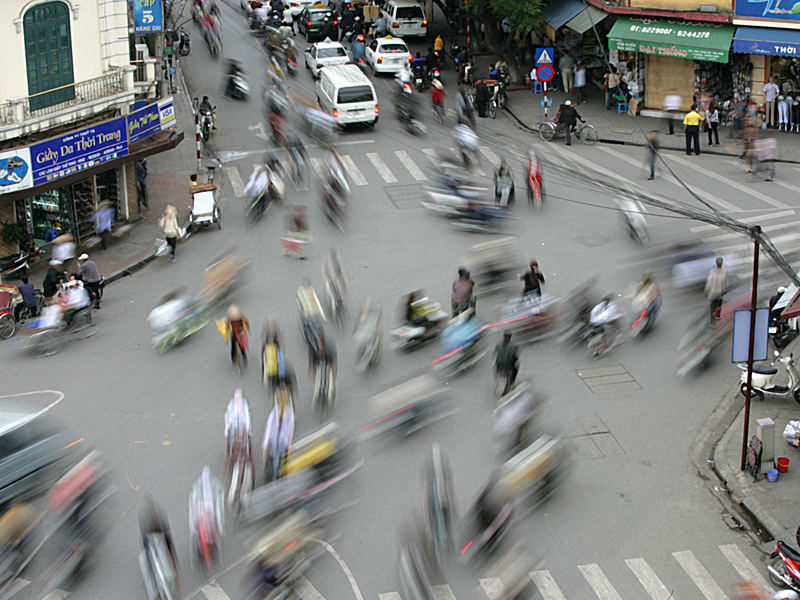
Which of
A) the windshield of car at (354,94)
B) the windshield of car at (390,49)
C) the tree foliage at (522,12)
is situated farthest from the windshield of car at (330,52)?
the windshield of car at (354,94)

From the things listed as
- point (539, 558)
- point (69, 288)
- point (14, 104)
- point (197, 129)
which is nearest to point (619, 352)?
point (539, 558)

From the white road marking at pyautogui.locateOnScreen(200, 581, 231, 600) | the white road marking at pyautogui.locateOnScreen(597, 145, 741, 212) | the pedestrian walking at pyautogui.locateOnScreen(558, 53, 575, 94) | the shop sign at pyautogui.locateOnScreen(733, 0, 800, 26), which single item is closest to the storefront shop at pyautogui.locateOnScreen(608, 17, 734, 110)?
the shop sign at pyautogui.locateOnScreen(733, 0, 800, 26)

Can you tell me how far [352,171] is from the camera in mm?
31156

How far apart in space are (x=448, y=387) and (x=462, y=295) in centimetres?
253

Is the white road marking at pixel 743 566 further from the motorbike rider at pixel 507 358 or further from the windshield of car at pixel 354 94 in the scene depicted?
the windshield of car at pixel 354 94

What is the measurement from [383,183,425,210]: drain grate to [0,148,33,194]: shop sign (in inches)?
386

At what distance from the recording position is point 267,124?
118ft

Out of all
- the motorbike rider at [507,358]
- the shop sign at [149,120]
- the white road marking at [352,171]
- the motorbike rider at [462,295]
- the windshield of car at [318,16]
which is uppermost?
the windshield of car at [318,16]

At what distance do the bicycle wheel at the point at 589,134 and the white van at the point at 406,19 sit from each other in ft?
50.6

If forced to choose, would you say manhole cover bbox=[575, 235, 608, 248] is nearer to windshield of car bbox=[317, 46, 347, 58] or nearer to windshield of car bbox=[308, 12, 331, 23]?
windshield of car bbox=[317, 46, 347, 58]

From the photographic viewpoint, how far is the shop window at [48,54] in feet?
80.1

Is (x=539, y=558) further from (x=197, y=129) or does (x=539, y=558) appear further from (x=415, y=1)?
(x=415, y=1)

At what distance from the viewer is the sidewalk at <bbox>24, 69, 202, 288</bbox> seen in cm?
2547

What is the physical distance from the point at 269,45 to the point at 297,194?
56.3ft
